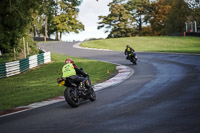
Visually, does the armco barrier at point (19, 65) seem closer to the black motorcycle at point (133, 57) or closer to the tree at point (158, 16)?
the black motorcycle at point (133, 57)

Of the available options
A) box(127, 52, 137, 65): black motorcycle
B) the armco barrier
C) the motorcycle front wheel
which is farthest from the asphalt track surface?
the armco barrier

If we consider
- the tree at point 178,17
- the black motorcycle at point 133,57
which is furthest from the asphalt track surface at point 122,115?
the tree at point 178,17

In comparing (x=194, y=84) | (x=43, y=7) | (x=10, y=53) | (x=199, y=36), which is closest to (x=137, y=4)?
(x=199, y=36)

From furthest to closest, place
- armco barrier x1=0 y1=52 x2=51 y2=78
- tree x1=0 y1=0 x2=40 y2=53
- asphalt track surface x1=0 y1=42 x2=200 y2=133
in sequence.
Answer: armco barrier x1=0 y1=52 x2=51 y2=78 < tree x1=0 y1=0 x2=40 y2=53 < asphalt track surface x1=0 y1=42 x2=200 y2=133

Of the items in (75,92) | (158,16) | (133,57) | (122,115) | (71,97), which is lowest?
(122,115)

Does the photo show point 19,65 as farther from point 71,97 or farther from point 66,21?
point 66,21

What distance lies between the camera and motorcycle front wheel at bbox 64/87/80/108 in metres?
10.7

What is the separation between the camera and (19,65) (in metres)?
27.1

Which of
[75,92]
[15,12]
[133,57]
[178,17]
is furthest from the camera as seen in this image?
[178,17]

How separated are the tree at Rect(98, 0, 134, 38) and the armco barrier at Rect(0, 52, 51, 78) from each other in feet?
211

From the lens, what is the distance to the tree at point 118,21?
9412 cm

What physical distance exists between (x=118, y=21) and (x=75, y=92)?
86.6m

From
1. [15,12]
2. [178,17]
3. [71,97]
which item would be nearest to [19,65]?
[15,12]

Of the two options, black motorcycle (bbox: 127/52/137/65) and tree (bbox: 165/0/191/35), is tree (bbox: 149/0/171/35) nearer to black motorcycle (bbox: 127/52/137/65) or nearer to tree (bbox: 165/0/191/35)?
tree (bbox: 165/0/191/35)
